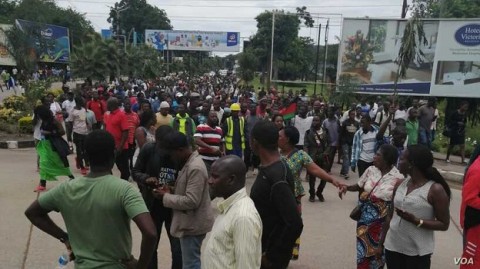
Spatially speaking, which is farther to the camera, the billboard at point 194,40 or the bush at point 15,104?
the billboard at point 194,40

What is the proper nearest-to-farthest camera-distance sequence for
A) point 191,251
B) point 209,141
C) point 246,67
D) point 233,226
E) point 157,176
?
1. point 233,226
2. point 191,251
3. point 157,176
4. point 209,141
5. point 246,67

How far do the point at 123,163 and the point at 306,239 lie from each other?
3.09 metres

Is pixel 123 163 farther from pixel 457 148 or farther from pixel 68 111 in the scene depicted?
pixel 457 148

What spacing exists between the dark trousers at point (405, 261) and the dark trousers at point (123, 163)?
4377 mm

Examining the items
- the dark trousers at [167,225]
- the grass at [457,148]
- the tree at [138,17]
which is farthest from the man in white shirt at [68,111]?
the tree at [138,17]

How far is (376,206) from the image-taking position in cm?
382

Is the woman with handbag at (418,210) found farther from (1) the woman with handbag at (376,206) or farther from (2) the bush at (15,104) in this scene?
(2) the bush at (15,104)

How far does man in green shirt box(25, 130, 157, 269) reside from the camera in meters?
2.27

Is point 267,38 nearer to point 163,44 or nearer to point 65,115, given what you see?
point 163,44

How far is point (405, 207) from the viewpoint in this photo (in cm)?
321

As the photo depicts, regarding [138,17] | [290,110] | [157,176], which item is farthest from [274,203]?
[138,17]

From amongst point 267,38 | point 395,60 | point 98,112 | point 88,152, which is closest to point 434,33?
point 395,60

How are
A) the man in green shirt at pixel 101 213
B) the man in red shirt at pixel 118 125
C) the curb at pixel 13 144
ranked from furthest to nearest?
the curb at pixel 13 144 → the man in red shirt at pixel 118 125 → the man in green shirt at pixel 101 213

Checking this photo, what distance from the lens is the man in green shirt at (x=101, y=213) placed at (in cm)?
227
